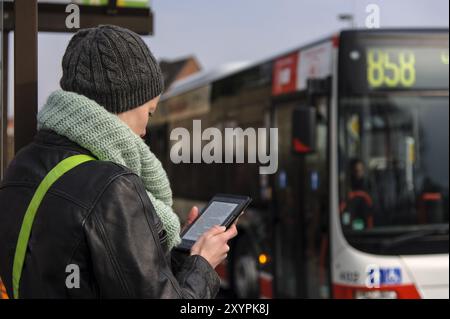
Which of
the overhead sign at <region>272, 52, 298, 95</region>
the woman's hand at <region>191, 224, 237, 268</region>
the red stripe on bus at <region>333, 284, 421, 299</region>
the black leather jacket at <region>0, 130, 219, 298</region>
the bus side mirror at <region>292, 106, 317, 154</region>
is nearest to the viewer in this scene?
the black leather jacket at <region>0, 130, 219, 298</region>

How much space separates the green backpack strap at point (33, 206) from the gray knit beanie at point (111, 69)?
0.18m

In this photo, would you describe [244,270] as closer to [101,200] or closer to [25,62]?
[25,62]

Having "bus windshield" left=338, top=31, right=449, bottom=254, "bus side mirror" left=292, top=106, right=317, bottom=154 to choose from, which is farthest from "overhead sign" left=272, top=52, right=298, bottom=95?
"bus windshield" left=338, top=31, right=449, bottom=254

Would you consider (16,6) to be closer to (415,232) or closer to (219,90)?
(415,232)

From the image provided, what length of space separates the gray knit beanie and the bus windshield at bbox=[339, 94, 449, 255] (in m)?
4.33

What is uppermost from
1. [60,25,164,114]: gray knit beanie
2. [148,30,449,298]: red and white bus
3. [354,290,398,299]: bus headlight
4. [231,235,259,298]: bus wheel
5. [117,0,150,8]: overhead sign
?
[117,0,150,8]: overhead sign

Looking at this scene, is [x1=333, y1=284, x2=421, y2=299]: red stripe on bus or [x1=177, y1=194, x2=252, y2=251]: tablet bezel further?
[x1=333, y1=284, x2=421, y2=299]: red stripe on bus

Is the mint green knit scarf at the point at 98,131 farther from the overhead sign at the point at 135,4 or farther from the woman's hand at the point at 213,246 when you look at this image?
the overhead sign at the point at 135,4

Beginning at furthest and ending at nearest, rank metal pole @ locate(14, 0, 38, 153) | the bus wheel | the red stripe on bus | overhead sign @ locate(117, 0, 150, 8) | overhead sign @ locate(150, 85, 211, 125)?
1. overhead sign @ locate(150, 85, 211, 125)
2. the bus wheel
3. the red stripe on bus
4. overhead sign @ locate(117, 0, 150, 8)
5. metal pole @ locate(14, 0, 38, 153)

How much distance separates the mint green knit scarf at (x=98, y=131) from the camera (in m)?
1.69

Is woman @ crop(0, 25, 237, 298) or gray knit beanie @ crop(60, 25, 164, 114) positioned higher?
gray knit beanie @ crop(60, 25, 164, 114)

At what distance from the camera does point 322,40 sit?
6.35m

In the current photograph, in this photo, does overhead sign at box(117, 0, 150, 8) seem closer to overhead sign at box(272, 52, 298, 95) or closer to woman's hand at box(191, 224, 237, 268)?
woman's hand at box(191, 224, 237, 268)

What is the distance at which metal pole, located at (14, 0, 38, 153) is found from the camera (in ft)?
7.27
